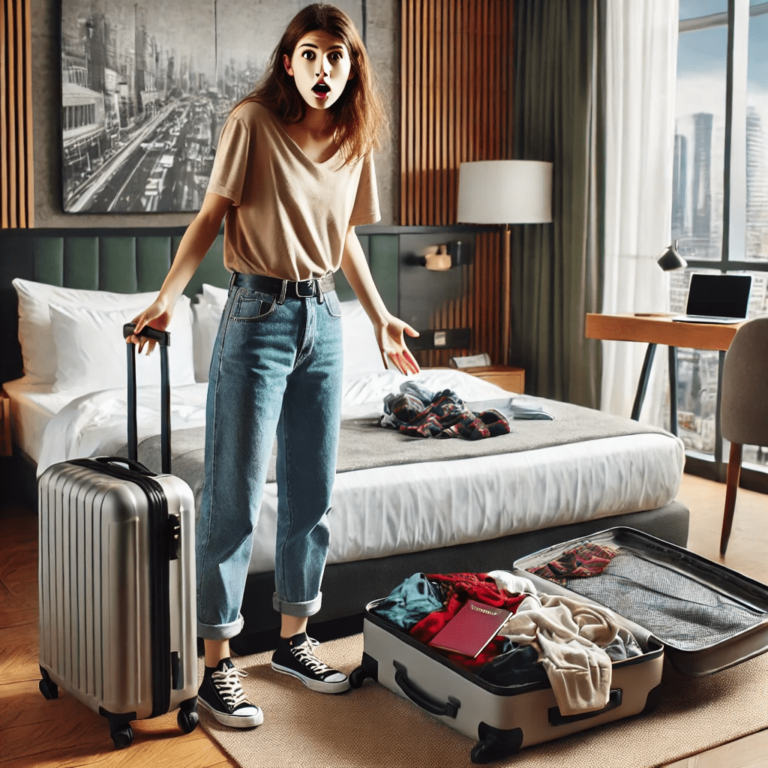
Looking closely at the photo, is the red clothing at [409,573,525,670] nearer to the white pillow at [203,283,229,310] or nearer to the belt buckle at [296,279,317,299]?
the belt buckle at [296,279,317,299]

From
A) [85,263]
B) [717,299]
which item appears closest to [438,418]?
[717,299]

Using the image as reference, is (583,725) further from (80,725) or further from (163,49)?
(163,49)

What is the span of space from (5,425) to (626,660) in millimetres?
2798

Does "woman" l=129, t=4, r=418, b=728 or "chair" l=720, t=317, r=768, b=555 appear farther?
"chair" l=720, t=317, r=768, b=555

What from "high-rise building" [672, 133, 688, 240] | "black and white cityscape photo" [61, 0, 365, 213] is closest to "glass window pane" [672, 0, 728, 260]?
"high-rise building" [672, 133, 688, 240]

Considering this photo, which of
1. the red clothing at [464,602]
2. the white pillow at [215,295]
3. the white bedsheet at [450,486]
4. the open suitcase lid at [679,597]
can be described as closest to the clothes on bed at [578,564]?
the open suitcase lid at [679,597]

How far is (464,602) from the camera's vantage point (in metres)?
2.32

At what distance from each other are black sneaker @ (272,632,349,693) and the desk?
7.25ft

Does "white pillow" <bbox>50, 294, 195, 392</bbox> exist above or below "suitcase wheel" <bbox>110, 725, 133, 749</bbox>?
above

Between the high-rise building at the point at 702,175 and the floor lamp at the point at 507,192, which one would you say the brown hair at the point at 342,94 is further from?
the high-rise building at the point at 702,175

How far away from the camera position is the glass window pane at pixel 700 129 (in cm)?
464

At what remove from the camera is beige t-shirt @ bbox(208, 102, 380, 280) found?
2.06 metres

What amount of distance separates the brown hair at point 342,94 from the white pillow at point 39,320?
7.04ft

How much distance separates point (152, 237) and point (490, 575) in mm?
2631
